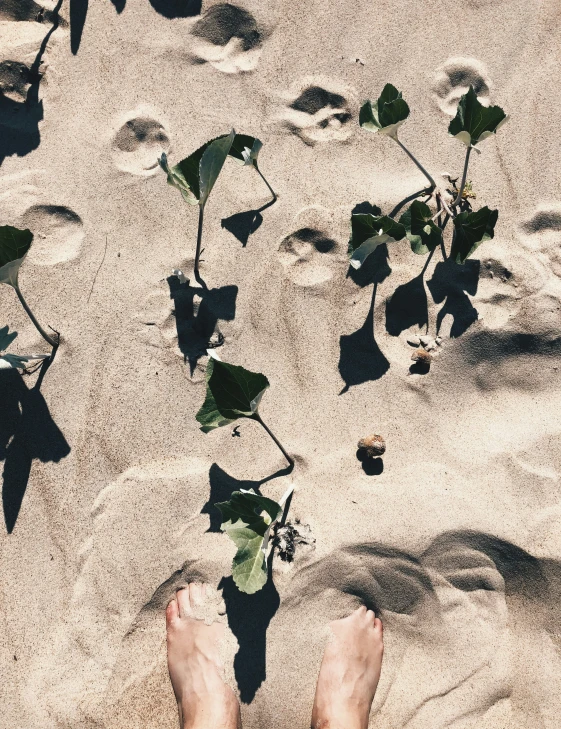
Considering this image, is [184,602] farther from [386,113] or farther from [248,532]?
[386,113]

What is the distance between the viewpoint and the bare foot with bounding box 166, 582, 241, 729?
101 inches

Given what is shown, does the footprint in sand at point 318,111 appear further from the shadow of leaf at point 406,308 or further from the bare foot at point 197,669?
the bare foot at point 197,669

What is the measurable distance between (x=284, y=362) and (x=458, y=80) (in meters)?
1.66

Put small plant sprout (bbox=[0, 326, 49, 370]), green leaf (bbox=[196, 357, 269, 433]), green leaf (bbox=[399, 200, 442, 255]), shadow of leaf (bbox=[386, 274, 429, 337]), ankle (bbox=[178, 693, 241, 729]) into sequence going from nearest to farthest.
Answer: green leaf (bbox=[196, 357, 269, 433]), small plant sprout (bbox=[0, 326, 49, 370]), ankle (bbox=[178, 693, 241, 729]), green leaf (bbox=[399, 200, 442, 255]), shadow of leaf (bbox=[386, 274, 429, 337])

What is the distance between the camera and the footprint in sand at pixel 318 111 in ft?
9.18

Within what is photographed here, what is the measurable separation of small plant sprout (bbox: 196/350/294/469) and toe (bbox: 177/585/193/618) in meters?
0.85

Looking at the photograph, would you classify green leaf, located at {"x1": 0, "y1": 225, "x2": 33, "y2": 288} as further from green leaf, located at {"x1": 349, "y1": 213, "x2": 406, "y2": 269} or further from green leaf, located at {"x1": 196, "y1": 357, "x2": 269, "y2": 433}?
green leaf, located at {"x1": 349, "y1": 213, "x2": 406, "y2": 269}

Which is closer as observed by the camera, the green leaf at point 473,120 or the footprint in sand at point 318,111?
the green leaf at point 473,120

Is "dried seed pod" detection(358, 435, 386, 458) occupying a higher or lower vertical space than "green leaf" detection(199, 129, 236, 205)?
lower

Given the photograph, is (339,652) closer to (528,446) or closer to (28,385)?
(528,446)

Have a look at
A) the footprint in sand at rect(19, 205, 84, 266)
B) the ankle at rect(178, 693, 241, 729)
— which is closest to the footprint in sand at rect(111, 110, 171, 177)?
the footprint in sand at rect(19, 205, 84, 266)

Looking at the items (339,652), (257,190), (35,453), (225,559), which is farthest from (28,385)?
(339,652)

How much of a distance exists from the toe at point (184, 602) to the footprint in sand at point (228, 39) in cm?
255

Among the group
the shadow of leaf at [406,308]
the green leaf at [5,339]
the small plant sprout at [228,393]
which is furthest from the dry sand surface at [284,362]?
the small plant sprout at [228,393]
